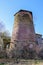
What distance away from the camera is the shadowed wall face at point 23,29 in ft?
53.0

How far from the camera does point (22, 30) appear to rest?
54.5 feet

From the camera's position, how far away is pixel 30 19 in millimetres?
17672

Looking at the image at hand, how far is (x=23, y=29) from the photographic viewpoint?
16672 mm

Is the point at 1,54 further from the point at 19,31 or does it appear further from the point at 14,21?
the point at 14,21

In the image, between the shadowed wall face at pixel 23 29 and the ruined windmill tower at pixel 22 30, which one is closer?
the ruined windmill tower at pixel 22 30

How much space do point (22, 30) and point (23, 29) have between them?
171 millimetres

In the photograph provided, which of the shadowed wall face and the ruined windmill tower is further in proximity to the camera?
the shadowed wall face

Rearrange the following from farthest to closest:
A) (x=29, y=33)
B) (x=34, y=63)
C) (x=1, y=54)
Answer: (x=29, y=33) < (x=1, y=54) < (x=34, y=63)

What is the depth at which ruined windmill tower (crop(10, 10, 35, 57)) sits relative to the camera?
51.8 feet

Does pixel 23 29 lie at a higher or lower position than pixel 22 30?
higher

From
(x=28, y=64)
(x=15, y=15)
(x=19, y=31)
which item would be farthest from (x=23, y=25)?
(x=28, y=64)

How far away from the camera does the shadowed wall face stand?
53.0 ft

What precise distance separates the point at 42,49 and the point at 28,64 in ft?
15.9

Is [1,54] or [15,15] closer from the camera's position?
[1,54]
